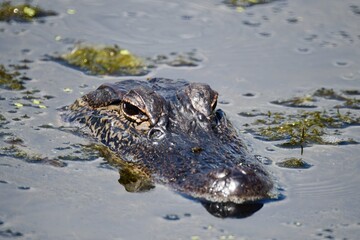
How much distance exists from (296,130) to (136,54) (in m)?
3.20

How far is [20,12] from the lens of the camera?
46.6 ft

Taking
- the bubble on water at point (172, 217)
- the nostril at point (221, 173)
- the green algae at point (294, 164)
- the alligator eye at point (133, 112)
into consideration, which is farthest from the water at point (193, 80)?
the alligator eye at point (133, 112)

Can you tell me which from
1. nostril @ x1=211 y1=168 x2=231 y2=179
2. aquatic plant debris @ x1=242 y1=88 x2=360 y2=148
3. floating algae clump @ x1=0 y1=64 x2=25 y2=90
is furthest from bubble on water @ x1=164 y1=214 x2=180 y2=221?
floating algae clump @ x1=0 y1=64 x2=25 y2=90

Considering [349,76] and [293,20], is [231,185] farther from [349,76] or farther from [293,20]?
[293,20]

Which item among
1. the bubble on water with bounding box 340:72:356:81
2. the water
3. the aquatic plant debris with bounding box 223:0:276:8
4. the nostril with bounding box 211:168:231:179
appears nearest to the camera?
the water

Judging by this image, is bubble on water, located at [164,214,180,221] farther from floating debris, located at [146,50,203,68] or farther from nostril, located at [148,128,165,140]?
floating debris, located at [146,50,203,68]

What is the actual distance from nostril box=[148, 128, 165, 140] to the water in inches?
21.1

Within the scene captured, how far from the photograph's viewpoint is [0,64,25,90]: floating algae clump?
11709 millimetres

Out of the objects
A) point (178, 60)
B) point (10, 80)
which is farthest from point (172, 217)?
point (178, 60)

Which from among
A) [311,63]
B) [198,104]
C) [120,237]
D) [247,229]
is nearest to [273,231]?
[247,229]

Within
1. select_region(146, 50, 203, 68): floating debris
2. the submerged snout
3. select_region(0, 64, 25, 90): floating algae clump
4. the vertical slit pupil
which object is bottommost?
select_region(0, 64, 25, 90): floating algae clump

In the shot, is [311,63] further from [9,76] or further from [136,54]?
→ [9,76]

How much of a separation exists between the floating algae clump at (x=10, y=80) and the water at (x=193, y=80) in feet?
0.54

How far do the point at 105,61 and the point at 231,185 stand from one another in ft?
17.1
